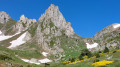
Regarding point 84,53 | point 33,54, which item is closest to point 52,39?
point 33,54

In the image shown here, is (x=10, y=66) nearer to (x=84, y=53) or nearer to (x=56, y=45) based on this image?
(x=84, y=53)

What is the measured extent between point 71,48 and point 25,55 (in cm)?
6714

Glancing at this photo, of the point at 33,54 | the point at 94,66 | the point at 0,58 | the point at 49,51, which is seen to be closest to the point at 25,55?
the point at 33,54

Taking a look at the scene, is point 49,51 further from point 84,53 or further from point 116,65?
point 116,65

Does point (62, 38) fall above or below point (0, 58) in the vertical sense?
above

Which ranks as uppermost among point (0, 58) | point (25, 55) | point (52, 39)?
point (52, 39)

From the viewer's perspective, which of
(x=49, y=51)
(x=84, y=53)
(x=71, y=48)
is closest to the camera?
(x=84, y=53)

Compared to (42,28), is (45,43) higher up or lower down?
lower down

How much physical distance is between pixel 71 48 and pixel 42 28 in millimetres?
63061

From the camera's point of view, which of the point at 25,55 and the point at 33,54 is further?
the point at 33,54

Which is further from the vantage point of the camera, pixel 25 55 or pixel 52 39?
pixel 52 39

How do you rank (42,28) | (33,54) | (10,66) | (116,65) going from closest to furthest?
(116,65), (10,66), (33,54), (42,28)

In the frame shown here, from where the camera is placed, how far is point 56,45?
158 metres

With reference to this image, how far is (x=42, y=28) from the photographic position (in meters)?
194
